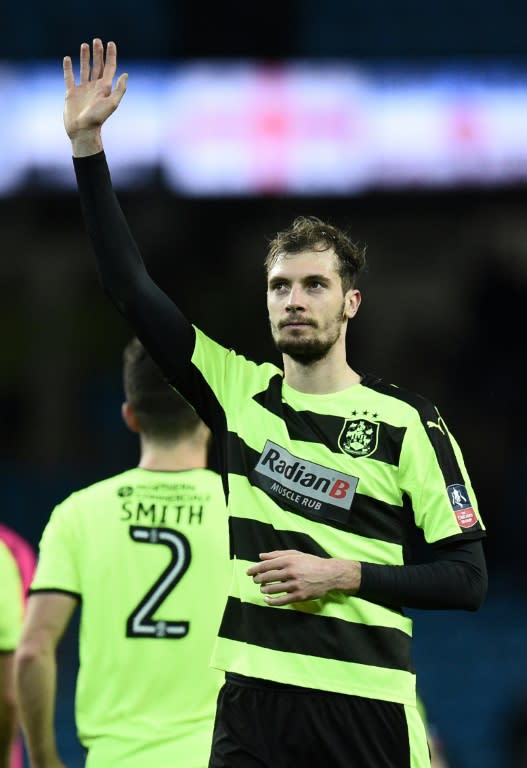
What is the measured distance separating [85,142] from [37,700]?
1624 mm

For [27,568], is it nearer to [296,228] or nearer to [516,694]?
[296,228]

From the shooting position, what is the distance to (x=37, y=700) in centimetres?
405

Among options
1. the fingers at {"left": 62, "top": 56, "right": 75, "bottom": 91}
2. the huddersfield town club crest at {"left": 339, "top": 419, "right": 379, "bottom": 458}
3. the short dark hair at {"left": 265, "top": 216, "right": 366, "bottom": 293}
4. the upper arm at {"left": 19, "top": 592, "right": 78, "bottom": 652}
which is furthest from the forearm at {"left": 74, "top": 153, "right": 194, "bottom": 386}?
the upper arm at {"left": 19, "top": 592, "right": 78, "bottom": 652}

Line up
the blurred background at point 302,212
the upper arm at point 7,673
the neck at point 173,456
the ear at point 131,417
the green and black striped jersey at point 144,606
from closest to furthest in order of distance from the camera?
the green and black striped jersey at point 144,606
the neck at point 173,456
the ear at point 131,417
the upper arm at point 7,673
the blurred background at point 302,212

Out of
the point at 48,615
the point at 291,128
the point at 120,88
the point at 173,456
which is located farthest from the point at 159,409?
the point at 291,128

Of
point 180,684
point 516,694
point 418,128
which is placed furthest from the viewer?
point 418,128

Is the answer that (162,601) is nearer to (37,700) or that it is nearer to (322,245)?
(37,700)

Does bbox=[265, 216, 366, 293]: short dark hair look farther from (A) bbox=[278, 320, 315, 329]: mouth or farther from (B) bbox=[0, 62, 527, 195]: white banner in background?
(B) bbox=[0, 62, 527, 195]: white banner in background

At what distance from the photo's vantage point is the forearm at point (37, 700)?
402cm

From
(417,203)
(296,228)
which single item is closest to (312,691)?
(296,228)

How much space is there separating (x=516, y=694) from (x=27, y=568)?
8258 mm

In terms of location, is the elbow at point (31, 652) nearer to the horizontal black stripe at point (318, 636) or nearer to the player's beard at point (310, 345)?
the horizontal black stripe at point (318, 636)

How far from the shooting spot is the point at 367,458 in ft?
11.5

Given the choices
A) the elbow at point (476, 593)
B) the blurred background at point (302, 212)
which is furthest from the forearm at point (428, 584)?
the blurred background at point (302, 212)
